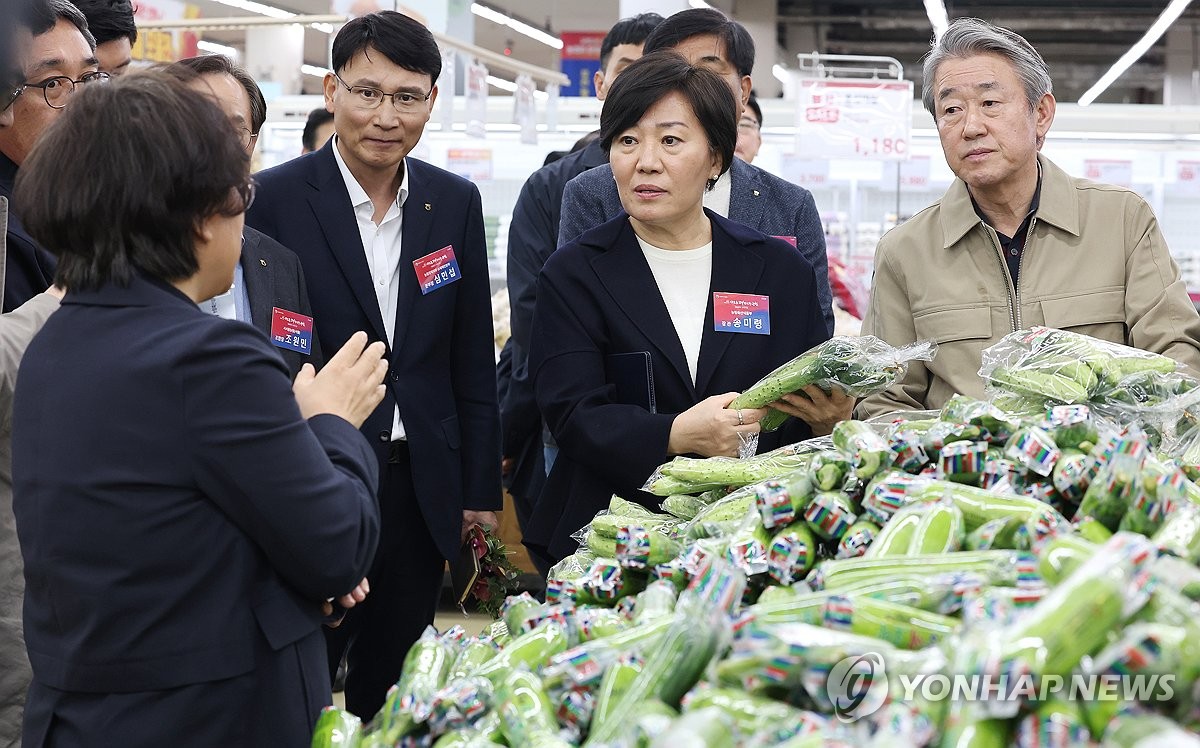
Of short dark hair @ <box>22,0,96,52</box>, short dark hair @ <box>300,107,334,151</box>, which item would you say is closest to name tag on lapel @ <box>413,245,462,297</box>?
short dark hair @ <box>22,0,96,52</box>

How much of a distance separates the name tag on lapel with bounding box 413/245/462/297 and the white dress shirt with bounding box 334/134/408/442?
0.18ft

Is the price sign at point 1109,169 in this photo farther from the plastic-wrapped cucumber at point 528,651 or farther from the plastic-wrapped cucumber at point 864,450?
the plastic-wrapped cucumber at point 528,651

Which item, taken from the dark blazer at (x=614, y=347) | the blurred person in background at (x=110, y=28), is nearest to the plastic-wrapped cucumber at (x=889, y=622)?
the dark blazer at (x=614, y=347)

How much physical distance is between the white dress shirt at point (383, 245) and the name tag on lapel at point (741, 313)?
754mm

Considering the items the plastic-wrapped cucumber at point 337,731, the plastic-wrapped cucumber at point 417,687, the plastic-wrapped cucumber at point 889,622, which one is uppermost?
the plastic-wrapped cucumber at point 889,622

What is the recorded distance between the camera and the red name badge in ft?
7.58

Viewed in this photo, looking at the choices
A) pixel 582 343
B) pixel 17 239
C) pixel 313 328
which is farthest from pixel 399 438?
pixel 17 239

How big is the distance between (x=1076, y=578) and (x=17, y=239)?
1.86 metres

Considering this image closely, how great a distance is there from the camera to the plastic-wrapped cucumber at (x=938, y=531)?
1.38 m

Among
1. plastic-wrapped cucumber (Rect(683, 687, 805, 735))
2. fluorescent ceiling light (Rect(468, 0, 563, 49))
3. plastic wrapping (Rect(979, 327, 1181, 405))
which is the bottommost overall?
plastic-wrapped cucumber (Rect(683, 687, 805, 735))

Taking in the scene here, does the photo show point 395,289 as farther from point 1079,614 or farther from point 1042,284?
point 1079,614

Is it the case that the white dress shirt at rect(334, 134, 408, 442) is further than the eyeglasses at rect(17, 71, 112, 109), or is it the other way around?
the white dress shirt at rect(334, 134, 408, 442)

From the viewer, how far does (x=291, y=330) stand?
235 centimetres

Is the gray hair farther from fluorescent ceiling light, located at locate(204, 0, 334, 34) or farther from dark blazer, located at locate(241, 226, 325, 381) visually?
fluorescent ceiling light, located at locate(204, 0, 334, 34)
